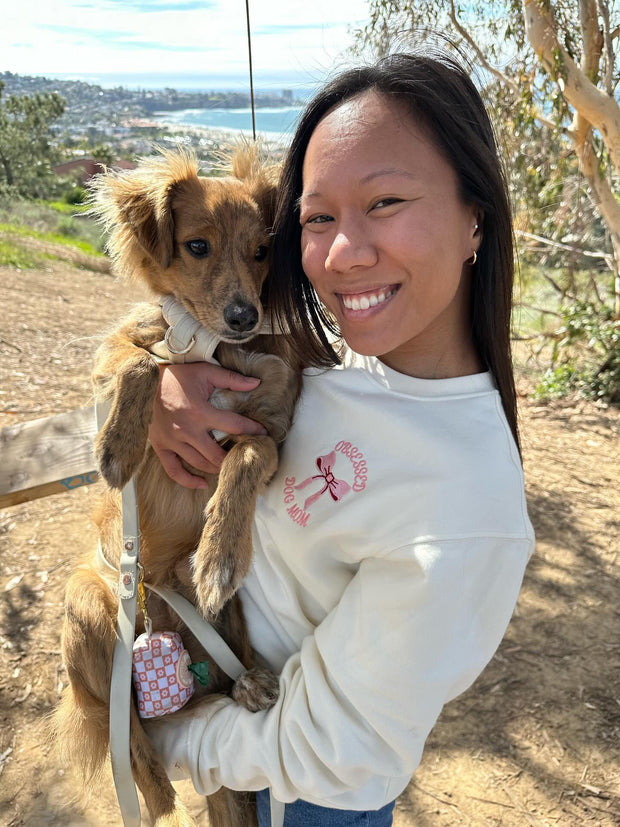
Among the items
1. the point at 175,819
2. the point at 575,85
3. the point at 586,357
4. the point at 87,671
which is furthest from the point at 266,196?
the point at 586,357

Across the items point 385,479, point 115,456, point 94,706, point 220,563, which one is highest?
point 385,479

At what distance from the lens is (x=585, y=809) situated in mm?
3170

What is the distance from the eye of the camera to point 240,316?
243cm

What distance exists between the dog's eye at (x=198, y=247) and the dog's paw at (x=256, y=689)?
4.93 feet

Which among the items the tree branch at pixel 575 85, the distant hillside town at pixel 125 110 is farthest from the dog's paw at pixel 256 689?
the tree branch at pixel 575 85

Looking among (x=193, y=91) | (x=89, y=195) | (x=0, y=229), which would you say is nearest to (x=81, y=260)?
(x=0, y=229)

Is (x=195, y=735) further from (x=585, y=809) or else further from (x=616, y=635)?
(x=616, y=635)

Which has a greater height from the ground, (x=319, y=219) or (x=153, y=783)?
(x=319, y=219)

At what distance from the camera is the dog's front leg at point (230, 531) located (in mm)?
2016

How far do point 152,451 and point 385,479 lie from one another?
116 cm

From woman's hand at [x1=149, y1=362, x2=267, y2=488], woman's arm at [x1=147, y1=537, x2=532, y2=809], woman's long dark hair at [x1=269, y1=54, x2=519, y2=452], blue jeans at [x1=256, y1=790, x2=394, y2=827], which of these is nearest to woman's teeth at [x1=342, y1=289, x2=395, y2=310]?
woman's long dark hair at [x1=269, y1=54, x2=519, y2=452]

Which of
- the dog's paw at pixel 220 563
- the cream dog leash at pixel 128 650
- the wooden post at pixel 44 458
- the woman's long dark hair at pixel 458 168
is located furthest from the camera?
the wooden post at pixel 44 458

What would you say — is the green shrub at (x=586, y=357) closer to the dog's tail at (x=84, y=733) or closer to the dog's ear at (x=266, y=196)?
the dog's ear at (x=266, y=196)

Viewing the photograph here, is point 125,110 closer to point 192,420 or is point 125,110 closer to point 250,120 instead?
point 250,120
